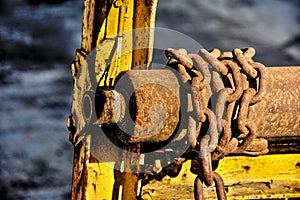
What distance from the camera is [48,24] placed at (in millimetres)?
10406

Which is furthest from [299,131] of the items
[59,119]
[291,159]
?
[59,119]

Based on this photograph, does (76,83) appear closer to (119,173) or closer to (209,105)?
(119,173)

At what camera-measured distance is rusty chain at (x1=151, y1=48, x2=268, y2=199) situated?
1579 millimetres

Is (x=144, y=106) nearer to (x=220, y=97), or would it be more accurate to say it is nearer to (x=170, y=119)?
(x=170, y=119)

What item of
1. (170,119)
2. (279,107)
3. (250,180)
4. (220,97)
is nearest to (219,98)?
(220,97)

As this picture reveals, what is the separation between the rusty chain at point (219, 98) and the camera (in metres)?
1.58

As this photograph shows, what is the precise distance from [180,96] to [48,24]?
29.5ft

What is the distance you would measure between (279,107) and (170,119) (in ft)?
1.17

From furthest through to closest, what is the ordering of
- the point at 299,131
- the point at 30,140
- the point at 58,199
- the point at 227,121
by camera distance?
the point at 30,140, the point at 58,199, the point at 299,131, the point at 227,121

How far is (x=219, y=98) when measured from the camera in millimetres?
1642

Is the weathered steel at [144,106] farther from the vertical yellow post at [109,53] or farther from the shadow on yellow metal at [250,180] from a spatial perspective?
the shadow on yellow metal at [250,180]

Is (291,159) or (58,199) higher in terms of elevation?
(58,199)

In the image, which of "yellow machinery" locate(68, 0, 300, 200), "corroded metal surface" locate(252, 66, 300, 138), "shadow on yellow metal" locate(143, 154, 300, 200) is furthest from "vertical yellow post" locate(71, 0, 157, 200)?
"corroded metal surface" locate(252, 66, 300, 138)

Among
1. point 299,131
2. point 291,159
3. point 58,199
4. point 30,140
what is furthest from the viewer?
point 30,140
